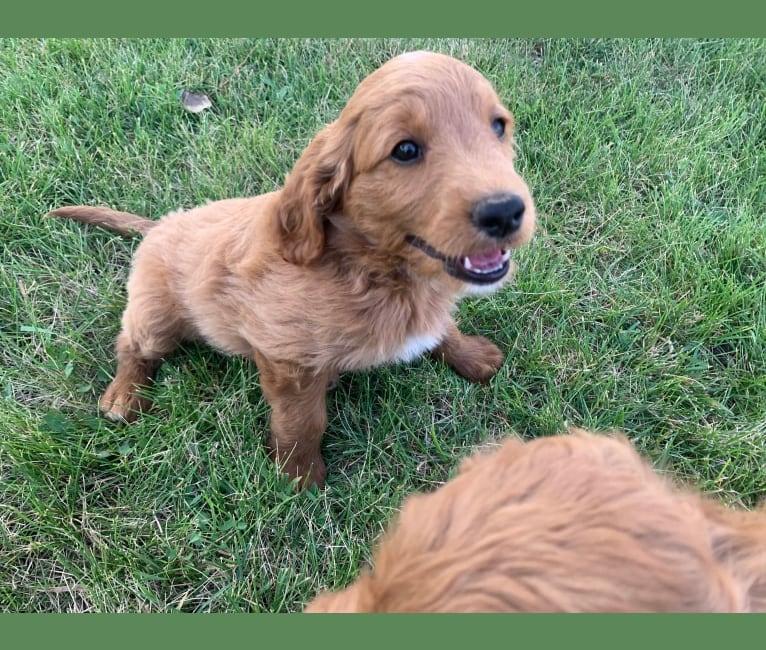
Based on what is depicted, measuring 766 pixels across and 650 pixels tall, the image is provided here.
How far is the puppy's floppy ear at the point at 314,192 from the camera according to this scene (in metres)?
2.28

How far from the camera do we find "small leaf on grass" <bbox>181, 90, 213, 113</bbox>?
4.19m

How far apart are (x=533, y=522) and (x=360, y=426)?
2047mm

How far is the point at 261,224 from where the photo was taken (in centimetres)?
257

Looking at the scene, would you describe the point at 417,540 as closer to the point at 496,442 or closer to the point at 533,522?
the point at 533,522

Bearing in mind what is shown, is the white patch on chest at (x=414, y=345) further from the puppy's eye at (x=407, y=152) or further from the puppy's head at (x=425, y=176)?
the puppy's eye at (x=407, y=152)

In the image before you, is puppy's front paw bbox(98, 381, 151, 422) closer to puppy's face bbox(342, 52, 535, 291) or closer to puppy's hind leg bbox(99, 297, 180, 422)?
puppy's hind leg bbox(99, 297, 180, 422)

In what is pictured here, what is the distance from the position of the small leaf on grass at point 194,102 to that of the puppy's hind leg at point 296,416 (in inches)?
94.4

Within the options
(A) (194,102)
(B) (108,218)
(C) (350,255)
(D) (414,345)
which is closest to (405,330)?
(D) (414,345)

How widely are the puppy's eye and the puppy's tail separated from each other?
1.97 m

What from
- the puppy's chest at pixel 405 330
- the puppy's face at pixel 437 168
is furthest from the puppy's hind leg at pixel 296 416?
the puppy's face at pixel 437 168

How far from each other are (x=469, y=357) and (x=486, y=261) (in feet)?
3.46

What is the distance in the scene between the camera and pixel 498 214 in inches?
77.2

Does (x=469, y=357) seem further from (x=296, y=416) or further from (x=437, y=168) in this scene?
(x=437, y=168)

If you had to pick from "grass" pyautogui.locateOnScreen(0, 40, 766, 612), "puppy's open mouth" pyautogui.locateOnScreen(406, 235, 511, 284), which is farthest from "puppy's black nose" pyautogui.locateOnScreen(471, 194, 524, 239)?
"grass" pyautogui.locateOnScreen(0, 40, 766, 612)
